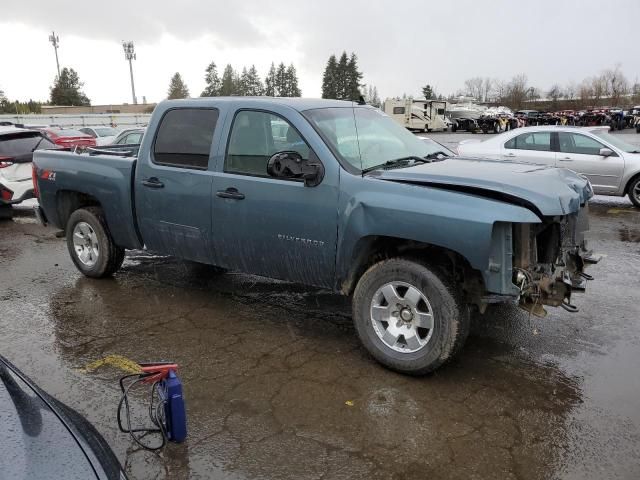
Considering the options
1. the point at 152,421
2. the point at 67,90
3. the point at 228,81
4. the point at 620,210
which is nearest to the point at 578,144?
the point at 620,210

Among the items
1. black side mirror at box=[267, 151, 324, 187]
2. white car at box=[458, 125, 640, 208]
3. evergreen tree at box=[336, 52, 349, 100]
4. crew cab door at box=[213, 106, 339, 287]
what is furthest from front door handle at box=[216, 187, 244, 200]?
evergreen tree at box=[336, 52, 349, 100]

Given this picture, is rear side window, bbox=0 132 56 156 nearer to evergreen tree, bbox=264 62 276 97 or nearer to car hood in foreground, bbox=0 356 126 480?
car hood in foreground, bbox=0 356 126 480

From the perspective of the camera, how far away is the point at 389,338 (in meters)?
3.90

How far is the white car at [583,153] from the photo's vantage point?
10203 millimetres

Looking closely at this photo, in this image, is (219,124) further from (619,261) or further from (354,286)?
(619,261)

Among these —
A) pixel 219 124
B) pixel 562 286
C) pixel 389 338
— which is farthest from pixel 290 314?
pixel 562 286

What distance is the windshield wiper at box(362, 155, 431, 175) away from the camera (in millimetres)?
4212

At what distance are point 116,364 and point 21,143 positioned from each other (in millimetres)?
8124

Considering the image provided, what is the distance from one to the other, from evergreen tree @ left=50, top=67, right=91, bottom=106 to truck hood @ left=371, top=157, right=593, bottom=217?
89.0 m

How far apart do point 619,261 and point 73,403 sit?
625 cm

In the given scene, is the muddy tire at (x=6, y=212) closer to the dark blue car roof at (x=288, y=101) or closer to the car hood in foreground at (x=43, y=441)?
the dark blue car roof at (x=288, y=101)

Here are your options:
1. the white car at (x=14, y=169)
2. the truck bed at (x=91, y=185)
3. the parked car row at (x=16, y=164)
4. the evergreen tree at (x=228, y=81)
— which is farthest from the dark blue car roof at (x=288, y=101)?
the evergreen tree at (x=228, y=81)

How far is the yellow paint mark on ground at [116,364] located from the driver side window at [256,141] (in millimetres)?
1735

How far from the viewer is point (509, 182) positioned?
365 centimetres
